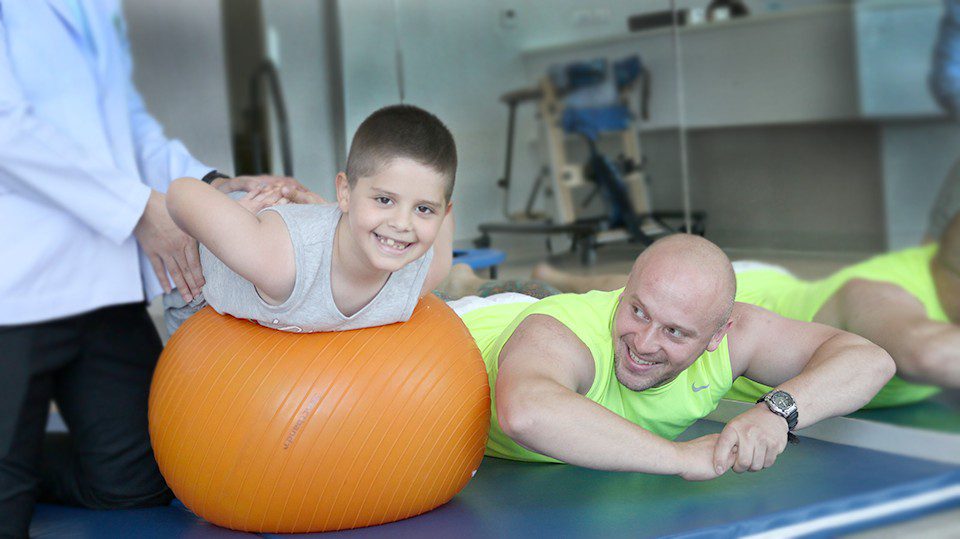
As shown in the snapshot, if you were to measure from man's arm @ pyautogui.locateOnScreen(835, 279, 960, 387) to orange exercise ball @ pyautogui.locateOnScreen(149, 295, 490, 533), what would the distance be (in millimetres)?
1083

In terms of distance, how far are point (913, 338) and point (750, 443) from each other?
79cm

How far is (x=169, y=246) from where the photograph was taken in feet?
7.38

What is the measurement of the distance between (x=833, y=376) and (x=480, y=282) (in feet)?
4.76

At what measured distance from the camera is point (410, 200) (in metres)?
1.86

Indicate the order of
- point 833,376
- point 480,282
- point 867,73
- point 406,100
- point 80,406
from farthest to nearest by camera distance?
point 406,100
point 480,282
point 867,73
point 80,406
point 833,376

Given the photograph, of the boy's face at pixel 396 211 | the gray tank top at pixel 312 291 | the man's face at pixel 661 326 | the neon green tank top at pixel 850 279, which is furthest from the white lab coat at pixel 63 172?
the neon green tank top at pixel 850 279

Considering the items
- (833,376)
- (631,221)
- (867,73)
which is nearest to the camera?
(833,376)

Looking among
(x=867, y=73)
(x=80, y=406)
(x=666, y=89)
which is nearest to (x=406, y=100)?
(x=666, y=89)

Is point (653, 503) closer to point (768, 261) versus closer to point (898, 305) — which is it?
point (898, 305)

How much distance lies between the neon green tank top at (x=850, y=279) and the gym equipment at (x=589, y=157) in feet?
3.52

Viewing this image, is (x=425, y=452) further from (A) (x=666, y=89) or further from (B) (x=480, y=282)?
(A) (x=666, y=89)

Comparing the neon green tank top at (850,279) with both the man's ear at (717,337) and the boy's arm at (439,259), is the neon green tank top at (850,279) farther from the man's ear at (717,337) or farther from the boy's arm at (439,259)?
the boy's arm at (439,259)

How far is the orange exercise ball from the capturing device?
1854 millimetres

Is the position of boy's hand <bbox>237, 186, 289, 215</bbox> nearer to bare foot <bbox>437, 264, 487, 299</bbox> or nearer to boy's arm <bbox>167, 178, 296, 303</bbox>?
boy's arm <bbox>167, 178, 296, 303</bbox>
